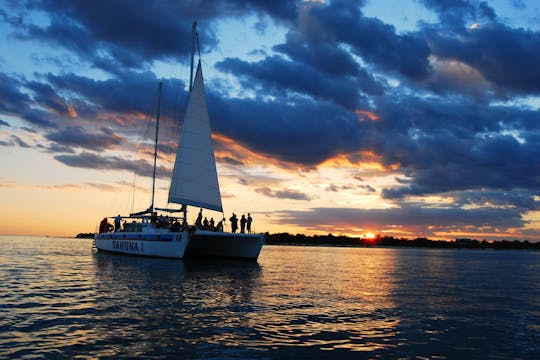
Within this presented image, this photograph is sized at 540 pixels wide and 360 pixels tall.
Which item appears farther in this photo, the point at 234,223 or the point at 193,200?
the point at 234,223

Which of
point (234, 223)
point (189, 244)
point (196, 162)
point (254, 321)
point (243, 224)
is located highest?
point (196, 162)

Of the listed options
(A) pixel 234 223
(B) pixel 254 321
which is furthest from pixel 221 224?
(B) pixel 254 321

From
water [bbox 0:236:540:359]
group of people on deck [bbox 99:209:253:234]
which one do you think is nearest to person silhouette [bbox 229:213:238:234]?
group of people on deck [bbox 99:209:253:234]

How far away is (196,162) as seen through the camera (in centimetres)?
4159

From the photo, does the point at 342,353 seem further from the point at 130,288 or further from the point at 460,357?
the point at 130,288

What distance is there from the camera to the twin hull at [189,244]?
39.8 meters

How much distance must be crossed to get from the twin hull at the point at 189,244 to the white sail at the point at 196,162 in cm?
320

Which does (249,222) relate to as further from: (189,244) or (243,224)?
(189,244)

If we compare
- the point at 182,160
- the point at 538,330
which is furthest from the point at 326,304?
the point at 182,160

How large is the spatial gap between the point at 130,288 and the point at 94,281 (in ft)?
13.6

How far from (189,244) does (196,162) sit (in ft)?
25.1

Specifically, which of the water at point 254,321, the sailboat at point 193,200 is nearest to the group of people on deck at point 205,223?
the sailboat at point 193,200

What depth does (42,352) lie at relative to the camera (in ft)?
33.3

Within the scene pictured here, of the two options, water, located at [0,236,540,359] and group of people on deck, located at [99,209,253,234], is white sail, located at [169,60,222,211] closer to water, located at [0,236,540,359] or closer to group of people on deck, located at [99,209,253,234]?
group of people on deck, located at [99,209,253,234]
